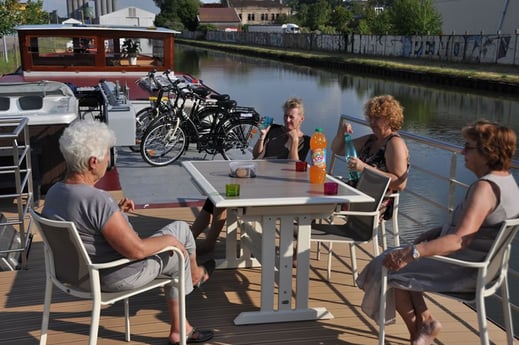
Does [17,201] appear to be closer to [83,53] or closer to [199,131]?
[199,131]

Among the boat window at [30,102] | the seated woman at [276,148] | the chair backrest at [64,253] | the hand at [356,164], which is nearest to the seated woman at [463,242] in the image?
the hand at [356,164]

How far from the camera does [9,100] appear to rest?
20.4ft

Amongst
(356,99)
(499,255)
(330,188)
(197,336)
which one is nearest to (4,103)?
(197,336)

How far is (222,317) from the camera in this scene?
10.8ft

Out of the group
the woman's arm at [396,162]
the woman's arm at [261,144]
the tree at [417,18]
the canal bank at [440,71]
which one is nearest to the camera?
the woman's arm at [396,162]

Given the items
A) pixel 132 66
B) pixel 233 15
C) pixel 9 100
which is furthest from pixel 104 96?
pixel 233 15

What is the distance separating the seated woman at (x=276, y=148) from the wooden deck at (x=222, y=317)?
32 cm

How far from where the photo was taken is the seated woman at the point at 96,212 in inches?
97.2

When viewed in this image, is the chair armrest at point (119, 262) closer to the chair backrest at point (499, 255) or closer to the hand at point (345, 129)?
the chair backrest at point (499, 255)

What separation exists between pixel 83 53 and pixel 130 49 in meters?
0.80

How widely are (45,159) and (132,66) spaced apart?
5.19 m

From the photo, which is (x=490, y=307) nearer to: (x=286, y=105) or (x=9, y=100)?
(x=286, y=105)

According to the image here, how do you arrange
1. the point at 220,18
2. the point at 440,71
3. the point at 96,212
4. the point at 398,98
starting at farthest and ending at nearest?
the point at 220,18 → the point at 440,71 → the point at 398,98 → the point at 96,212

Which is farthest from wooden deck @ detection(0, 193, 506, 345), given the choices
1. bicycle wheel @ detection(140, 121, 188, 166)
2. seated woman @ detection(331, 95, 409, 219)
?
bicycle wheel @ detection(140, 121, 188, 166)
